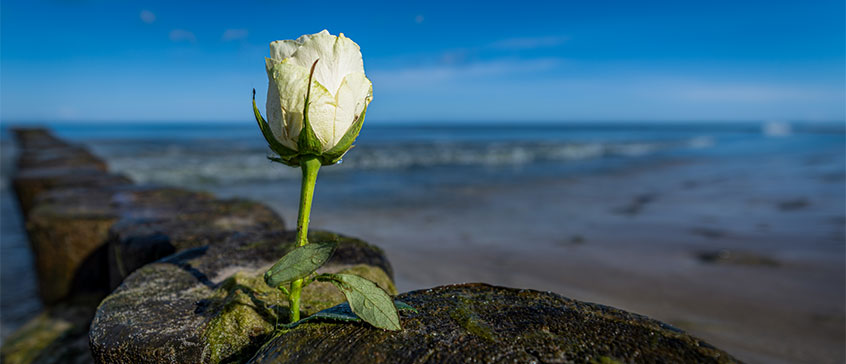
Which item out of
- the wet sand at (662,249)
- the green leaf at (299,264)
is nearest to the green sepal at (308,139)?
the green leaf at (299,264)

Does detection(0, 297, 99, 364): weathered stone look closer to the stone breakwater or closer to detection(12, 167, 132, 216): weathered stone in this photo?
the stone breakwater

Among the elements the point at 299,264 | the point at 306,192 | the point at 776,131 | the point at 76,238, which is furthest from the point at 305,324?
the point at 776,131

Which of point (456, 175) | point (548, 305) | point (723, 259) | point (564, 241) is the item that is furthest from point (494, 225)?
point (456, 175)

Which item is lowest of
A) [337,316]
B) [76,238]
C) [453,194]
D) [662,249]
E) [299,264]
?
[453,194]

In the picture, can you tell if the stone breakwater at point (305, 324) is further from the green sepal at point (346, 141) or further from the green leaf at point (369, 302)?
the green sepal at point (346, 141)

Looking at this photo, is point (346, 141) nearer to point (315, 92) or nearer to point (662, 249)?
point (315, 92)

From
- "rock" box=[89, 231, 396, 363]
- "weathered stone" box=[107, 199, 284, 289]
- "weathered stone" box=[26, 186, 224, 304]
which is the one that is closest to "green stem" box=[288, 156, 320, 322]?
"rock" box=[89, 231, 396, 363]
